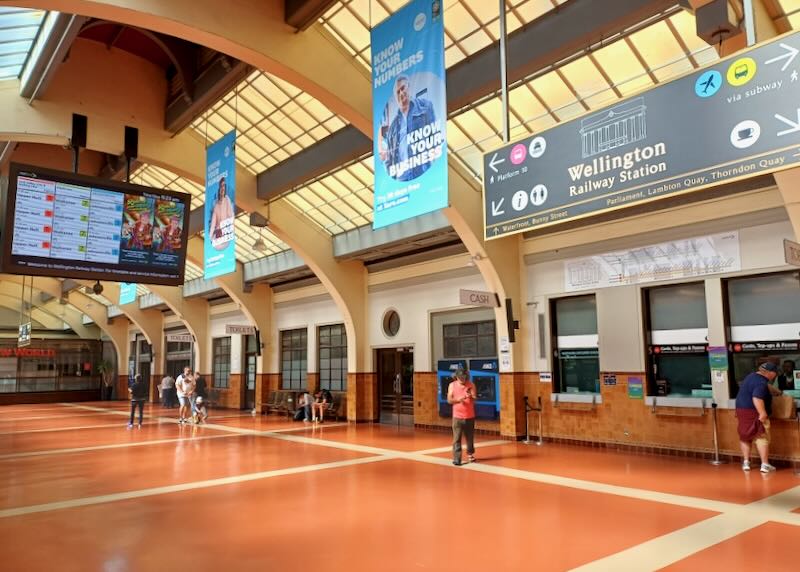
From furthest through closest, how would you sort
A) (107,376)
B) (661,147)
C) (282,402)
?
(107,376)
(282,402)
(661,147)

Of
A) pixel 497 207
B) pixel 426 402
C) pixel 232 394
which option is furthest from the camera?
pixel 232 394

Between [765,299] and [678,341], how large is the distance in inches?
59.3

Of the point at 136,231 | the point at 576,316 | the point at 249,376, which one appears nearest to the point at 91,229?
the point at 136,231

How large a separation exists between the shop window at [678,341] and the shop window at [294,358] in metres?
11.7

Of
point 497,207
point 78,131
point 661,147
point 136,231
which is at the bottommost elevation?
point 497,207

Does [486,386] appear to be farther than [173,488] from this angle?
Yes

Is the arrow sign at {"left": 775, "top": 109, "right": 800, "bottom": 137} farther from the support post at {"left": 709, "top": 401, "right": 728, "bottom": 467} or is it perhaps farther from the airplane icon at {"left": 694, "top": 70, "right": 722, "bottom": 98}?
the support post at {"left": 709, "top": 401, "right": 728, "bottom": 467}

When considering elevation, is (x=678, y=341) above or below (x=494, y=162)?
below

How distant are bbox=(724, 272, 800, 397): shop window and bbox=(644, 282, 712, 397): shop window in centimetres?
46

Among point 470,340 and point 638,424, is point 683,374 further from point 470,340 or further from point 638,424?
point 470,340

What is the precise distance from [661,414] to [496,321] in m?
3.94

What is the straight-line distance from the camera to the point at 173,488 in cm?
772

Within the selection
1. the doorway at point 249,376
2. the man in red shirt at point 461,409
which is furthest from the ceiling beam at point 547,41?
the doorway at point 249,376

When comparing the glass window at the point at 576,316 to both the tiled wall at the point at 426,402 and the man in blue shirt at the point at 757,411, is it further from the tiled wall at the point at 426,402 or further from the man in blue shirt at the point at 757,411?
the tiled wall at the point at 426,402
